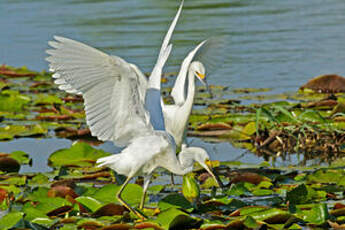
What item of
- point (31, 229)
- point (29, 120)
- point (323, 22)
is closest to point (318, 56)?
point (323, 22)

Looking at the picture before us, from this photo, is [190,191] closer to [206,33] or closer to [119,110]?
[119,110]

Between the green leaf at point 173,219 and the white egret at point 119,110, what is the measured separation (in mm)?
277

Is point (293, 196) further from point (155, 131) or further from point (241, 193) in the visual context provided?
point (155, 131)

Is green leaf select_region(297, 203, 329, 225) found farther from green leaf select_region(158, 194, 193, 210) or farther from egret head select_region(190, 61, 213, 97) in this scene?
egret head select_region(190, 61, 213, 97)

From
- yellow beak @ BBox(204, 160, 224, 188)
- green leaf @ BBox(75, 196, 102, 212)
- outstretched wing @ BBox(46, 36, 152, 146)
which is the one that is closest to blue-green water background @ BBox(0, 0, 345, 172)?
yellow beak @ BBox(204, 160, 224, 188)

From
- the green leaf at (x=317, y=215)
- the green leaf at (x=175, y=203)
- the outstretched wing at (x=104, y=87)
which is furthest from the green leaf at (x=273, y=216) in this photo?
the outstretched wing at (x=104, y=87)

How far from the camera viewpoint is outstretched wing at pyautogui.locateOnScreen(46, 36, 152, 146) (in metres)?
5.13

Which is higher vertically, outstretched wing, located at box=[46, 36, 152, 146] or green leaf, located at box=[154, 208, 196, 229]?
outstretched wing, located at box=[46, 36, 152, 146]

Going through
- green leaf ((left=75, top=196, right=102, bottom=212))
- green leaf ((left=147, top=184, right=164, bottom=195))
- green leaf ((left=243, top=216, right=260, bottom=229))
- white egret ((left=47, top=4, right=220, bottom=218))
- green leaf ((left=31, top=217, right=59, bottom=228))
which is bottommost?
green leaf ((left=147, top=184, right=164, bottom=195))

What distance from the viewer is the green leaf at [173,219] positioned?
15.1ft

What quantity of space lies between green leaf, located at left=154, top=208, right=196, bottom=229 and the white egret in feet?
0.91

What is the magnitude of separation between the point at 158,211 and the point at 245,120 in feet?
8.46

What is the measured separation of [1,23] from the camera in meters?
15.5

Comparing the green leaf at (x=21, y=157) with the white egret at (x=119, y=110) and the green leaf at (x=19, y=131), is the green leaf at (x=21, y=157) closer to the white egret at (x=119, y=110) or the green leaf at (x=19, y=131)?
the green leaf at (x=19, y=131)
